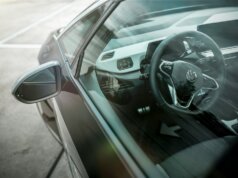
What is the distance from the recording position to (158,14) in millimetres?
2225

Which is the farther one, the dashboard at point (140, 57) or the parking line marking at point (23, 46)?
the parking line marking at point (23, 46)

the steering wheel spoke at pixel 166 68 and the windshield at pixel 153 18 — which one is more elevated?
the windshield at pixel 153 18

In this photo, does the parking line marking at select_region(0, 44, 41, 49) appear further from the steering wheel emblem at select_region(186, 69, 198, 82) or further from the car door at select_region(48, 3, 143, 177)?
the steering wheel emblem at select_region(186, 69, 198, 82)

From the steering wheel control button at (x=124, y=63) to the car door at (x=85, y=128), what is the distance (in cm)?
33

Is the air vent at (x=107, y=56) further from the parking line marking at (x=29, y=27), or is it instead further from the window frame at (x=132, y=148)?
the parking line marking at (x=29, y=27)

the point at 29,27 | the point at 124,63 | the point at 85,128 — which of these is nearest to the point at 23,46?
the point at 29,27

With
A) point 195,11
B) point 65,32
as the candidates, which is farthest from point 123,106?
point 65,32

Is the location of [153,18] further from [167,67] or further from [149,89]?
[149,89]

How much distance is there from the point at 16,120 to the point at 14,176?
3.80 ft

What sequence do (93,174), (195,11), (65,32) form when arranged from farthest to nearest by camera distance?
(65,32), (195,11), (93,174)

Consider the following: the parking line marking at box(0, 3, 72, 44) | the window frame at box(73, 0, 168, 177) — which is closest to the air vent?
the window frame at box(73, 0, 168, 177)

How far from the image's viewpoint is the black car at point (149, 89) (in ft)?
4.62

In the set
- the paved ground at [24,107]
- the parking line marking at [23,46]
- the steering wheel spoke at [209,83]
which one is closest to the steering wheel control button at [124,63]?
the steering wheel spoke at [209,83]

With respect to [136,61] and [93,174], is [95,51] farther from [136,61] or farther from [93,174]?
[93,174]
